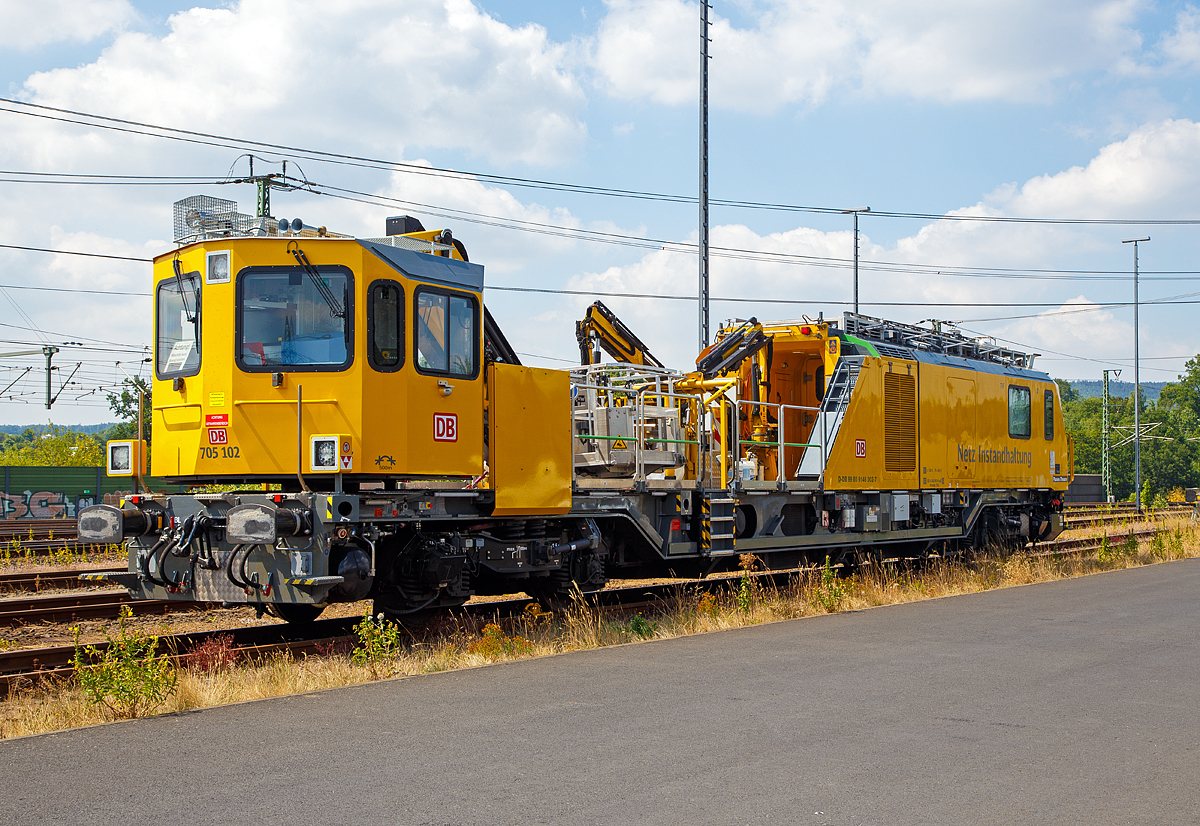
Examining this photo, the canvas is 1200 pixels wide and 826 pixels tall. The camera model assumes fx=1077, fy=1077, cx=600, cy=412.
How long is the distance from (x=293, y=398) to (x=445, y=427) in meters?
1.48

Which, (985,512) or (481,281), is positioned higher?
(481,281)

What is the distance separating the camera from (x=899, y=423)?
17.0 metres

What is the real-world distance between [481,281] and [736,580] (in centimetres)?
811

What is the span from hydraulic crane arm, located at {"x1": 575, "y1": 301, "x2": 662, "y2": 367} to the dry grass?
344 cm

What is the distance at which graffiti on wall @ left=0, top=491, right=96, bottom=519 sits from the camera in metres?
43.3

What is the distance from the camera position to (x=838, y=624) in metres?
11.3

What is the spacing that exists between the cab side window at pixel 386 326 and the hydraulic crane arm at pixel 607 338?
18.8ft

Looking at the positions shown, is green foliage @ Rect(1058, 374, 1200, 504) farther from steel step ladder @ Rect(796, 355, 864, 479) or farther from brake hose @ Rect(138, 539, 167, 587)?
brake hose @ Rect(138, 539, 167, 587)

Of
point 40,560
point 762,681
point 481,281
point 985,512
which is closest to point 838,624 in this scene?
point 762,681

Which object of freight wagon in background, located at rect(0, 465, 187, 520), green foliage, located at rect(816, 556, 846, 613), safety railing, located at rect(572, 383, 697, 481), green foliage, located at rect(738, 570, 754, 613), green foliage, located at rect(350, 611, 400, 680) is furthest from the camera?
freight wagon in background, located at rect(0, 465, 187, 520)

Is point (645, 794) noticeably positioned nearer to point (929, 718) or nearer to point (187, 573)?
point (929, 718)

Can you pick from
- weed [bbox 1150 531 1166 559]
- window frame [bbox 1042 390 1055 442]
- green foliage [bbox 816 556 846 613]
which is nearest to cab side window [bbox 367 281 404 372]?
green foliage [bbox 816 556 846 613]

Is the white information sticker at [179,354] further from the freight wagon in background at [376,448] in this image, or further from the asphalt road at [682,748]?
the asphalt road at [682,748]

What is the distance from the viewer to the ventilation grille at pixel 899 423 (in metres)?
16.8
